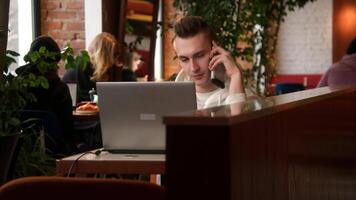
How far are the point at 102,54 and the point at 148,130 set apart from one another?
9.68 feet

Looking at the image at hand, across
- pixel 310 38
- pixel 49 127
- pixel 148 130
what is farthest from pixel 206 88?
pixel 310 38

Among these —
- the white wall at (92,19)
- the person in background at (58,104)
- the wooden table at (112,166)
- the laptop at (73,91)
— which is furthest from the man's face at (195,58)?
the white wall at (92,19)

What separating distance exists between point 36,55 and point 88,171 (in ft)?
1.81

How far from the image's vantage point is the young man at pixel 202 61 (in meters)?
3.17

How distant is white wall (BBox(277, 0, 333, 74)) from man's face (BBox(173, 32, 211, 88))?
814 centimetres

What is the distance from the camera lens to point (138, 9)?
22.6 feet

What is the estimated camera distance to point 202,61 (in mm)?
3201

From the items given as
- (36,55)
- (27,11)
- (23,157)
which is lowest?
(23,157)

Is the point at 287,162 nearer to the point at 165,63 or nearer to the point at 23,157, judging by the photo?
the point at 23,157

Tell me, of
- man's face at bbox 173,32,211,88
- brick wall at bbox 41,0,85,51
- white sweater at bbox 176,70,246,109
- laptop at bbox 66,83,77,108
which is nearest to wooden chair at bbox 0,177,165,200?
white sweater at bbox 176,70,246,109

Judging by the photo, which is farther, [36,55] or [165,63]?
[165,63]

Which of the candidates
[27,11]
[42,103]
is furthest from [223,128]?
[27,11]

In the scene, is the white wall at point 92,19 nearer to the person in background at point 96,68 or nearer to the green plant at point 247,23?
the person in background at point 96,68

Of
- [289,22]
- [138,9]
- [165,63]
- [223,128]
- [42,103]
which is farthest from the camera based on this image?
[289,22]
